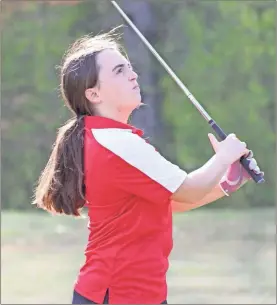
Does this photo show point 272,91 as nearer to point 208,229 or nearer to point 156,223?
point 208,229

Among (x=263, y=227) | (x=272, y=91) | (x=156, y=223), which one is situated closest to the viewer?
(x=156, y=223)

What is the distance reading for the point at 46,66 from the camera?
1167 centimetres

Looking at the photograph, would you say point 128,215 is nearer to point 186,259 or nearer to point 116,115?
point 116,115

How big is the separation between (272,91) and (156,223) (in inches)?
376

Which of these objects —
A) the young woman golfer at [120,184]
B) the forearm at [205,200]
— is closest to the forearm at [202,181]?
the young woman golfer at [120,184]

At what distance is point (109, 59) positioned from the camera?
234 cm

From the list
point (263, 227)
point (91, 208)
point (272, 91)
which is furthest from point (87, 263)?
point (272, 91)

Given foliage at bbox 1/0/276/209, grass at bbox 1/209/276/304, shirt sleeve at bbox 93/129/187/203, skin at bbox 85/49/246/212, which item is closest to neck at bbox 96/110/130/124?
skin at bbox 85/49/246/212

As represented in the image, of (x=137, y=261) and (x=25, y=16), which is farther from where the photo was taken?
(x=25, y=16)

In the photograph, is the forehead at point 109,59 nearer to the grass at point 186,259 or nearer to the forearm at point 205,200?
the forearm at point 205,200

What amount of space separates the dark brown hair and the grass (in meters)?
2.75

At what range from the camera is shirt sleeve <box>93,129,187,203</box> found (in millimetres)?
2203

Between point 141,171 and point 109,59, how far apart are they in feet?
1.00

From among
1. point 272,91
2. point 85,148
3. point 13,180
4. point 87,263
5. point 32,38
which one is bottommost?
point 87,263
